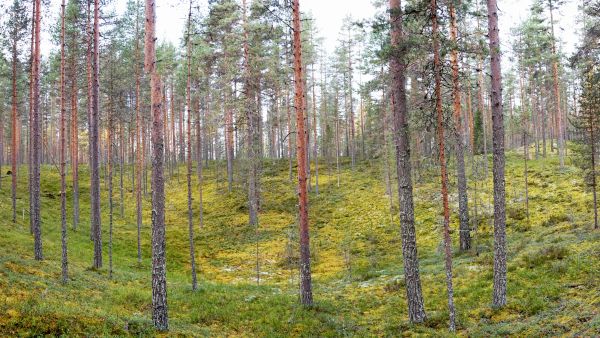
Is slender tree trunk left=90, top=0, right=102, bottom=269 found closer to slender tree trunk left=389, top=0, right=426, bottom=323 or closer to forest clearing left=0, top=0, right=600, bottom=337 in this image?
forest clearing left=0, top=0, right=600, bottom=337

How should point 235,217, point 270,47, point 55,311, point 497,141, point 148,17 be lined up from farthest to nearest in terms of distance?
point 235,217, point 270,47, point 497,141, point 148,17, point 55,311

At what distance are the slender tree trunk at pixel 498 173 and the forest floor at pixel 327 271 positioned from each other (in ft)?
2.43

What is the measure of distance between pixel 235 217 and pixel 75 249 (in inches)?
549

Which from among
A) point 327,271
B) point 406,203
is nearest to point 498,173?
point 406,203

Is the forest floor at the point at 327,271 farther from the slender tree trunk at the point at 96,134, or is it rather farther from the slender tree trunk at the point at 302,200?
the slender tree trunk at the point at 96,134

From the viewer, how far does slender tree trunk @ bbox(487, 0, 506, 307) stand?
11781 mm

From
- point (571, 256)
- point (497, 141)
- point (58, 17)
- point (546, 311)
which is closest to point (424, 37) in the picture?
point (497, 141)

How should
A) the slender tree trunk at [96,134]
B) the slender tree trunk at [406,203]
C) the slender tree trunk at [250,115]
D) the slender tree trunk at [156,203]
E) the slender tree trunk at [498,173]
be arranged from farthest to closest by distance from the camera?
the slender tree trunk at [250,115] → the slender tree trunk at [96,134] → the slender tree trunk at [498,173] → the slender tree trunk at [406,203] → the slender tree trunk at [156,203]

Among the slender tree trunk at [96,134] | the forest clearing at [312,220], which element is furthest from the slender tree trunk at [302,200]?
the slender tree trunk at [96,134]

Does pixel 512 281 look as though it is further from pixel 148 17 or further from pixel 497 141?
pixel 148 17

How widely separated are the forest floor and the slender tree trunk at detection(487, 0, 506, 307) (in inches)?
29.1

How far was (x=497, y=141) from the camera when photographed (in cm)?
1180

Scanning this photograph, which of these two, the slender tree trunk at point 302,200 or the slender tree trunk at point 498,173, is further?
the slender tree trunk at point 302,200

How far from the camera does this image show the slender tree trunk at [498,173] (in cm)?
1178
